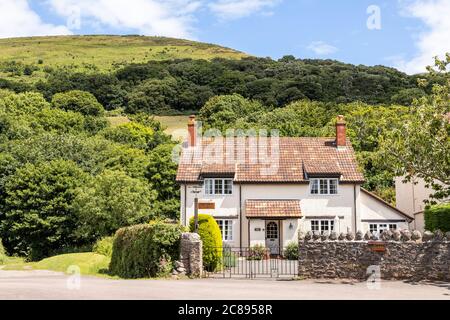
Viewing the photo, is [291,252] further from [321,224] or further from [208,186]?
[208,186]

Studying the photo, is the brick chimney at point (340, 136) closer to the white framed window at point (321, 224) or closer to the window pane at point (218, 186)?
the white framed window at point (321, 224)

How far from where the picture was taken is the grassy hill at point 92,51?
144375mm

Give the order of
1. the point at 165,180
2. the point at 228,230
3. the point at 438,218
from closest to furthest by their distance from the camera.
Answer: the point at 438,218 < the point at 228,230 < the point at 165,180

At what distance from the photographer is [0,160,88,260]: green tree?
47094mm

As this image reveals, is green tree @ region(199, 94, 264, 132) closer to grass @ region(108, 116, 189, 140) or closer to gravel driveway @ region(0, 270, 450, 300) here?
grass @ region(108, 116, 189, 140)

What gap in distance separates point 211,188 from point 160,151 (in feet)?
55.3

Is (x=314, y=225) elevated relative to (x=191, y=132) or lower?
lower

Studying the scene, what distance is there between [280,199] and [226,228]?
14.2ft

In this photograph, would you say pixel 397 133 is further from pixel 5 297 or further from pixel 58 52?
pixel 58 52

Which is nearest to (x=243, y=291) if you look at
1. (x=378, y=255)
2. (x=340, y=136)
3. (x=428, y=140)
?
(x=378, y=255)

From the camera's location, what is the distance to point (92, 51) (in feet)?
538

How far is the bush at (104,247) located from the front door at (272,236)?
10.9 metres

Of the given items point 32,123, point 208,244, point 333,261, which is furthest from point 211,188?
point 32,123
